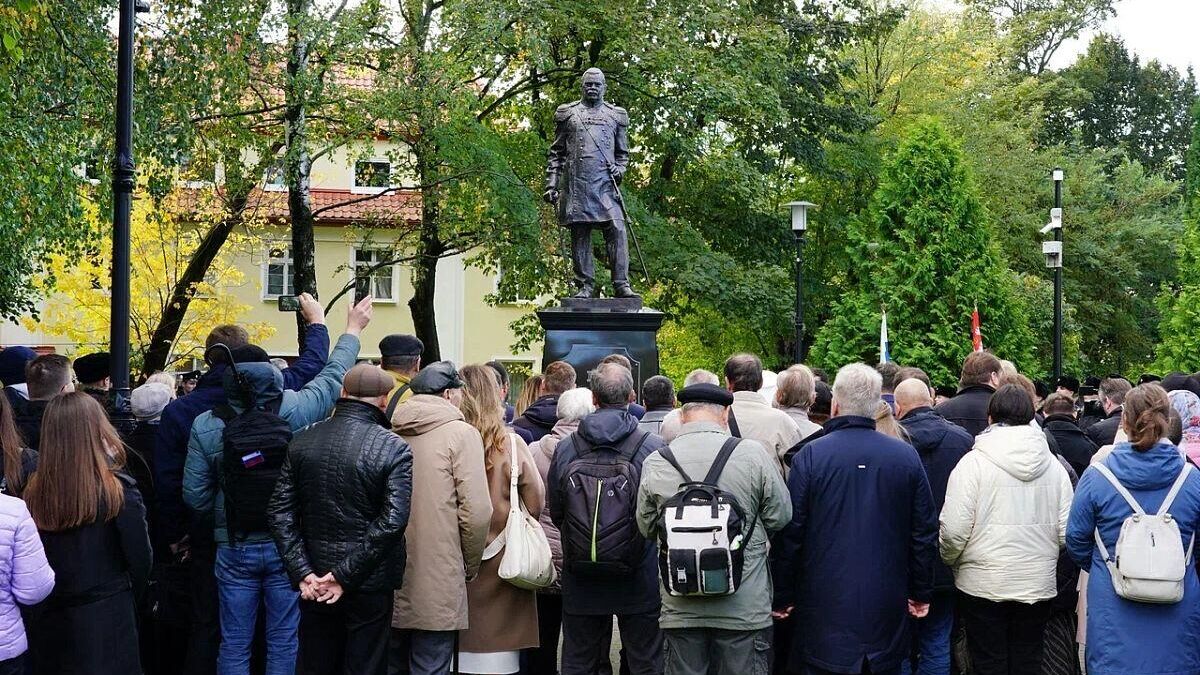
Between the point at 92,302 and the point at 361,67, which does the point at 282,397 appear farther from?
the point at 92,302

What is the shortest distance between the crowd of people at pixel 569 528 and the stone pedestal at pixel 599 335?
18.1 ft

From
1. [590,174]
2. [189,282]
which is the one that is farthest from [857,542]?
[189,282]

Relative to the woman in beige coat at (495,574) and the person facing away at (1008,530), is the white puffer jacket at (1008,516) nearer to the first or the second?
the person facing away at (1008,530)

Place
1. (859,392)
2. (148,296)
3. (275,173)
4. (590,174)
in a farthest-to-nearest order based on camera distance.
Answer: (148,296)
(275,173)
(590,174)
(859,392)

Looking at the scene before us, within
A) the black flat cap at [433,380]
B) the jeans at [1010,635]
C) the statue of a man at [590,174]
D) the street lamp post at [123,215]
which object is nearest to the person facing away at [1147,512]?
the jeans at [1010,635]

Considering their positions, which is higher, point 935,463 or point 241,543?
point 935,463

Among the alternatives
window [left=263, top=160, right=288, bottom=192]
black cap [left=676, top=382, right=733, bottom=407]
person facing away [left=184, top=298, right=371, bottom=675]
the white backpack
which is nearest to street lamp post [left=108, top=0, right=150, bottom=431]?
person facing away [left=184, top=298, right=371, bottom=675]

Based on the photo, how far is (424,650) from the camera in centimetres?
678

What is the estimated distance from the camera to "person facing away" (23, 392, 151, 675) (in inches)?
219

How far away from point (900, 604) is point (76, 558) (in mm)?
3679

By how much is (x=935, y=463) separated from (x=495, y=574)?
8.30 feet

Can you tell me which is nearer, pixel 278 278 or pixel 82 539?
pixel 82 539

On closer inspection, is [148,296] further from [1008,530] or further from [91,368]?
Answer: [1008,530]

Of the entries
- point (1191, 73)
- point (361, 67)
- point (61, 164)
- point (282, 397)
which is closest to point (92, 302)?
point (361, 67)
